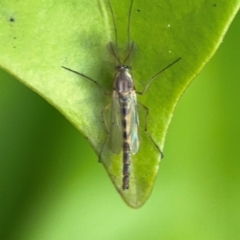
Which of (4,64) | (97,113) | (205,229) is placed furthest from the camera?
(205,229)

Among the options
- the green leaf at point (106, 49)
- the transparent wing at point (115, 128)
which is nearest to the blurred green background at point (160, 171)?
the transparent wing at point (115, 128)

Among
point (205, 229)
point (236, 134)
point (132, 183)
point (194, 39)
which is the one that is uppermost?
point (194, 39)

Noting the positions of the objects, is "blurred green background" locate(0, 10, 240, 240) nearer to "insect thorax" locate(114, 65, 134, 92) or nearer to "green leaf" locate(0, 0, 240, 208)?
"insect thorax" locate(114, 65, 134, 92)

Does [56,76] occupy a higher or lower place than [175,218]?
higher

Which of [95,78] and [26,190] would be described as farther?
[26,190]

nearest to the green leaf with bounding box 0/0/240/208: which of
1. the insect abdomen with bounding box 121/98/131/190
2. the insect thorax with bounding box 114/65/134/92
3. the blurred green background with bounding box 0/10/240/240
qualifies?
the insect abdomen with bounding box 121/98/131/190

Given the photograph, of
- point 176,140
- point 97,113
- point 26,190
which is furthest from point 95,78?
point 26,190

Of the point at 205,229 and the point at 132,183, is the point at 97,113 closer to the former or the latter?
the point at 132,183
